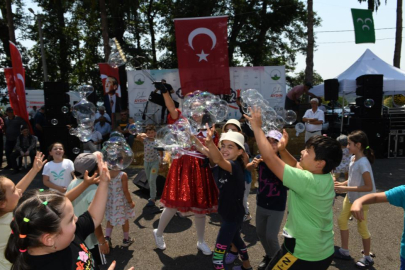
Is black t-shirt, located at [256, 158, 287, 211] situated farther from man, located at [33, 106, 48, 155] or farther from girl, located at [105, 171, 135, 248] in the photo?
man, located at [33, 106, 48, 155]

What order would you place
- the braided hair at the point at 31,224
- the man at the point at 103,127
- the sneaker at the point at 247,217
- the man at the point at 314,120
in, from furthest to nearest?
the man at the point at 103,127 < the man at the point at 314,120 < the sneaker at the point at 247,217 < the braided hair at the point at 31,224

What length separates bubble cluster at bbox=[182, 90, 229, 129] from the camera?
3.70 meters

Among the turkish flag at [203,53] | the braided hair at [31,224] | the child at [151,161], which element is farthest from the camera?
the turkish flag at [203,53]

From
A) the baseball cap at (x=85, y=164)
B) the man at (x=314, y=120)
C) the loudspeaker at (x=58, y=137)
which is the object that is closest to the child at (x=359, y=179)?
the baseball cap at (x=85, y=164)

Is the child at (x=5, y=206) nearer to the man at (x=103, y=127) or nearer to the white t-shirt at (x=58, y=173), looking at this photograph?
the white t-shirt at (x=58, y=173)

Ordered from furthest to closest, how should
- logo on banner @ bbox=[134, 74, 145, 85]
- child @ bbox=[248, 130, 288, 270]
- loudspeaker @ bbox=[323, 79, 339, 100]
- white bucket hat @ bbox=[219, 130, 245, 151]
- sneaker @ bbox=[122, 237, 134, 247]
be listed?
logo on banner @ bbox=[134, 74, 145, 85] → loudspeaker @ bbox=[323, 79, 339, 100] → sneaker @ bbox=[122, 237, 134, 247] → child @ bbox=[248, 130, 288, 270] → white bucket hat @ bbox=[219, 130, 245, 151]

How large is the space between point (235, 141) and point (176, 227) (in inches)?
94.8

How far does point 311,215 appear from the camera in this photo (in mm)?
2227

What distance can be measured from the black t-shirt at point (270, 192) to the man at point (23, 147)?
8.41m

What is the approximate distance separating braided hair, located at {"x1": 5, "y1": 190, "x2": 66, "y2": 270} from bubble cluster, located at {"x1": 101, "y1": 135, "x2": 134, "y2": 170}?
6.46 feet

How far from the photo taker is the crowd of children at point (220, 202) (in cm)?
154

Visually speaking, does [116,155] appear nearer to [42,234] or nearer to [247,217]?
[42,234]

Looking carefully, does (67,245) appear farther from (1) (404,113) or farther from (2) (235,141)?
(1) (404,113)

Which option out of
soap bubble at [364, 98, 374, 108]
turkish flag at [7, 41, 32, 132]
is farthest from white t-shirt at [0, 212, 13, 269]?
soap bubble at [364, 98, 374, 108]
